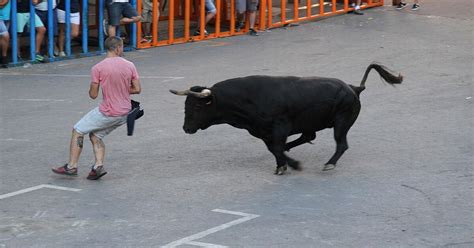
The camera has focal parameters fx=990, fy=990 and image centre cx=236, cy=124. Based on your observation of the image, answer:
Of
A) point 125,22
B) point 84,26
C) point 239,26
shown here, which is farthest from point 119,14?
point 239,26

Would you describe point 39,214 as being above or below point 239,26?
above

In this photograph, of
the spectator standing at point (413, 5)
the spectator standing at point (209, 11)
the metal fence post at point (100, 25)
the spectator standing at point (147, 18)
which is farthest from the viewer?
the spectator standing at point (413, 5)

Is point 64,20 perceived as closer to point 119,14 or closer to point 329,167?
point 119,14

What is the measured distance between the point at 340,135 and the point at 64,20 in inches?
321

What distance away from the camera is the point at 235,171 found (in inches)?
→ 436

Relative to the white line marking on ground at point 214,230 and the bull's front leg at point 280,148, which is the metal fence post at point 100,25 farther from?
the white line marking on ground at point 214,230

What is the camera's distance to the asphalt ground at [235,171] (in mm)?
8922

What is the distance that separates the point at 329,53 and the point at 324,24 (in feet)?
11.4

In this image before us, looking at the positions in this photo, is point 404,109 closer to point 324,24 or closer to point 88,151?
point 88,151

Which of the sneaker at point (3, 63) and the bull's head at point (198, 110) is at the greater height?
the bull's head at point (198, 110)

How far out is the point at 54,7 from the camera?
57.4 ft

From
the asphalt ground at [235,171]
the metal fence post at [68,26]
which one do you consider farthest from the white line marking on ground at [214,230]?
the metal fence post at [68,26]

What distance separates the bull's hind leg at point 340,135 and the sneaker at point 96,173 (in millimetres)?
2466

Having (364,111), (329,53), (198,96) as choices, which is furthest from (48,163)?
(329,53)
